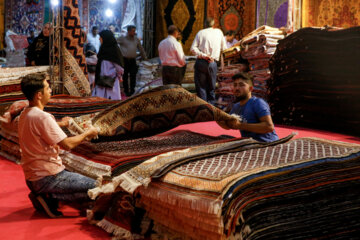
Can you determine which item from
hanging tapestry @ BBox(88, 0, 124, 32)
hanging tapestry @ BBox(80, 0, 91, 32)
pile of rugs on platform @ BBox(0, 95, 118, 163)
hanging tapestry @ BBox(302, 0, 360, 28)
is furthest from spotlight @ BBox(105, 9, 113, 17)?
pile of rugs on platform @ BBox(0, 95, 118, 163)

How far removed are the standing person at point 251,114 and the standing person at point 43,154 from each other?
1.22 metres

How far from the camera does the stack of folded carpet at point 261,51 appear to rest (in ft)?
22.9

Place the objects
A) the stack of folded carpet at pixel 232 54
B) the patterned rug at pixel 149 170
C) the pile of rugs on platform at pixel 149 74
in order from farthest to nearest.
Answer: the pile of rugs on platform at pixel 149 74, the stack of folded carpet at pixel 232 54, the patterned rug at pixel 149 170

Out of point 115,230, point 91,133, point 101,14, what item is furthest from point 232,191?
point 101,14

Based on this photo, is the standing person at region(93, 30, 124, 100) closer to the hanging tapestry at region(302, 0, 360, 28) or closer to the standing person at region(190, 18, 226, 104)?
the standing person at region(190, 18, 226, 104)

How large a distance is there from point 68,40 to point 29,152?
3282mm

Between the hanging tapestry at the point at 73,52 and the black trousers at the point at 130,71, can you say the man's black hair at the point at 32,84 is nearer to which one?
the hanging tapestry at the point at 73,52

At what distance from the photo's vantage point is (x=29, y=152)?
2.56 meters

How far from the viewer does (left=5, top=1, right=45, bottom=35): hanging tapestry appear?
17734mm

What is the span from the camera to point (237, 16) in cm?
975

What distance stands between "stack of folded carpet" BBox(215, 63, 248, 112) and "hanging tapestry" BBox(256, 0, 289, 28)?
59.8 inches

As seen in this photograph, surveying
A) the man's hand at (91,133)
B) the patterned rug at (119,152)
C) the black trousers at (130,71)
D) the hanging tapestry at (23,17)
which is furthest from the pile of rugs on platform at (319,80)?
the hanging tapestry at (23,17)

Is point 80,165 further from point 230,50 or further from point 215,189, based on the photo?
point 230,50

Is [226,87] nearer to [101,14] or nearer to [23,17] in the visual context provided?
[101,14]
